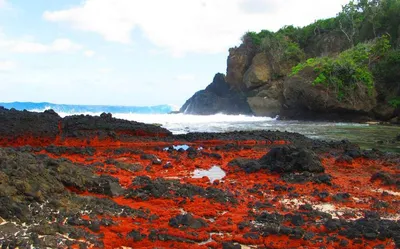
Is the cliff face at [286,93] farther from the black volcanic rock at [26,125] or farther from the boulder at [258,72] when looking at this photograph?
the black volcanic rock at [26,125]

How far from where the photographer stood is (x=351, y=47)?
42750 mm

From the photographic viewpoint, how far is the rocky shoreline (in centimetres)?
511

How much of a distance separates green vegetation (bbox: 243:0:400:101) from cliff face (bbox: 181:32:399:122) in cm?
43

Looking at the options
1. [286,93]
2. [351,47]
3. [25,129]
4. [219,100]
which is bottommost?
[25,129]

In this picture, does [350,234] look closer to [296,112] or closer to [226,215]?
[226,215]

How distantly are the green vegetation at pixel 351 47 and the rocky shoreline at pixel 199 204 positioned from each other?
2504 centimetres

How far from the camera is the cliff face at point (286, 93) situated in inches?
1395

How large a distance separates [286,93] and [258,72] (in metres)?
9.14

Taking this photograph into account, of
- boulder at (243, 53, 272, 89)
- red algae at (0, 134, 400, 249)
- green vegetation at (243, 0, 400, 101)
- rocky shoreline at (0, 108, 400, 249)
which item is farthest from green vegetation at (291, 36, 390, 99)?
red algae at (0, 134, 400, 249)

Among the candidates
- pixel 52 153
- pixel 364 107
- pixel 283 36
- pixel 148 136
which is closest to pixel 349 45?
pixel 283 36

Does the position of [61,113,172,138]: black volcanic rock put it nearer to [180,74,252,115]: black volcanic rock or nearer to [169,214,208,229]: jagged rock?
[169,214,208,229]: jagged rock

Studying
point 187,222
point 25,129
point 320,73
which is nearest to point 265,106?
point 320,73

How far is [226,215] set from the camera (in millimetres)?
6418

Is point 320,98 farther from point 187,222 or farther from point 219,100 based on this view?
point 187,222
